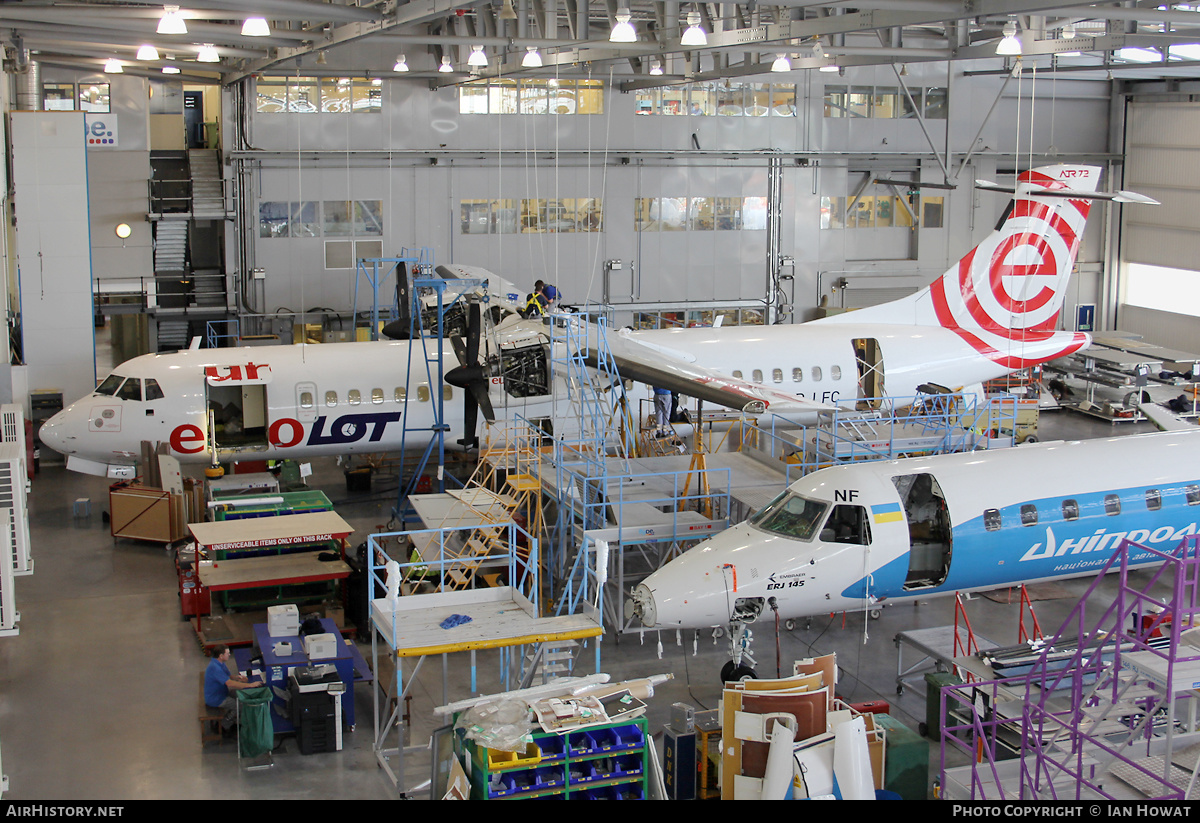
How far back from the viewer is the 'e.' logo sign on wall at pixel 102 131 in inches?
1441

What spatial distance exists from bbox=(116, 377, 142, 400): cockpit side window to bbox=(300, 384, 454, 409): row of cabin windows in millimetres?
3292

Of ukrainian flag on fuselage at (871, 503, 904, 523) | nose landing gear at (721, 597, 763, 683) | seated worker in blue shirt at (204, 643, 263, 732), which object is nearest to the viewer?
seated worker in blue shirt at (204, 643, 263, 732)

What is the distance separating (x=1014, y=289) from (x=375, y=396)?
15086mm

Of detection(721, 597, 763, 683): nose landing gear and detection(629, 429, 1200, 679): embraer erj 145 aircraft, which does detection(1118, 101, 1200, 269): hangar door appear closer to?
detection(629, 429, 1200, 679): embraer erj 145 aircraft

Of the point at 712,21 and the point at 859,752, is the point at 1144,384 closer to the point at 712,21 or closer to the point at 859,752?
the point at 712,21

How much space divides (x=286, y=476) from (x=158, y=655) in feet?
25.5

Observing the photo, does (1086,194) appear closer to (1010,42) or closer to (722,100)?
(1010,42)

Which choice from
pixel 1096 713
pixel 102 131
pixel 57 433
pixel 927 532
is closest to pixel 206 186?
pixel 102 131

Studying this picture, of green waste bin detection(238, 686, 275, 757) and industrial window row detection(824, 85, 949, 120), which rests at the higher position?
industrial window row detection(824, 85, 949, 120)

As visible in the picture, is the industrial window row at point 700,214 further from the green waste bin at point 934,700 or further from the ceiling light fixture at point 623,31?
the green waste bin at point 934,700

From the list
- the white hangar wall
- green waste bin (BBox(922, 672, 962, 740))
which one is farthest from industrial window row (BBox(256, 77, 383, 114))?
green waste bin (BBox(922, 672, 962, 740))

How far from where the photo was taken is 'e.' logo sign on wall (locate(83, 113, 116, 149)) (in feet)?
120

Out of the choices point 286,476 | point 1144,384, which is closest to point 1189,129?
point 1144,384

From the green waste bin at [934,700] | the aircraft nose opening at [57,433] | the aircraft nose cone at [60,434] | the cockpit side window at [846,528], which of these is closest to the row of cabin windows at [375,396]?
the aircraft nose cone at [60,434]
